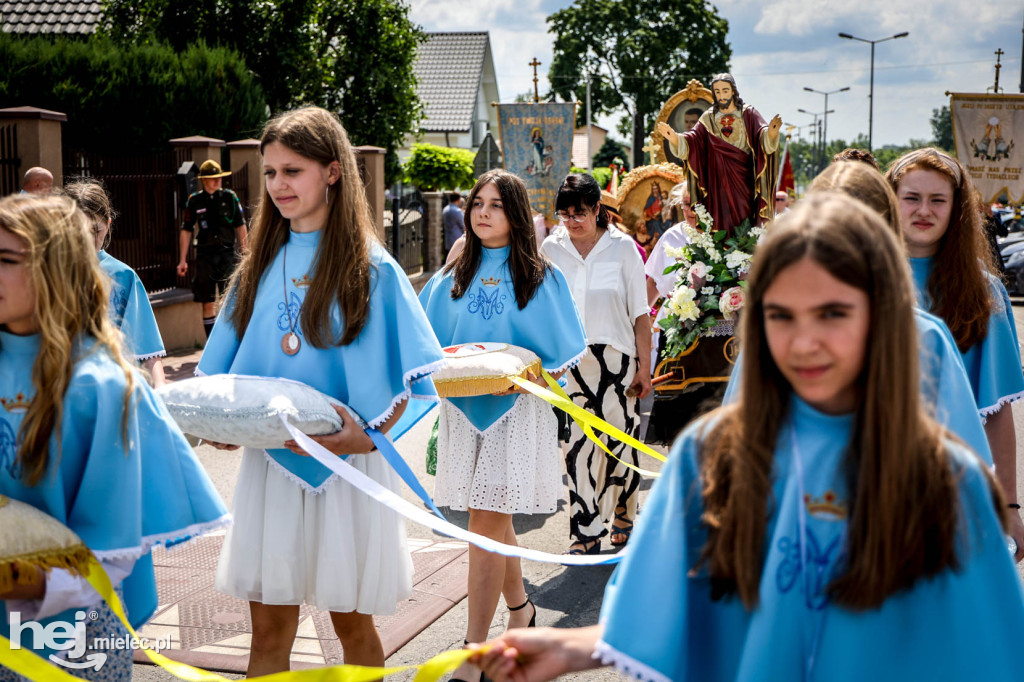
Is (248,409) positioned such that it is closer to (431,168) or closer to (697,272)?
(697,272)

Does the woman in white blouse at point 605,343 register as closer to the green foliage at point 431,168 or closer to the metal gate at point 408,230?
the metal gate at point 408,230

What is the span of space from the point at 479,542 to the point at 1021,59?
31.8 meters

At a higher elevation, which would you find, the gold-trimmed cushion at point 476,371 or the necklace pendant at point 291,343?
the necklace pendant at point 291,343

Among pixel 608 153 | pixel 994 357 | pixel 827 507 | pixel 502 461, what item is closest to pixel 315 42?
pixel 502 461

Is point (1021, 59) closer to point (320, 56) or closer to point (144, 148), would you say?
point (320, 56)

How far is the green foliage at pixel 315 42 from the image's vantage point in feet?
65.2

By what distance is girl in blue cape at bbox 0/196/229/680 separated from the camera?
2.46m

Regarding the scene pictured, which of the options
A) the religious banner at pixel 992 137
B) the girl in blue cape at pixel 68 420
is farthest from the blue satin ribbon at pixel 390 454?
the religious banner at pixel 992 137

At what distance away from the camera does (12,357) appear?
2539 mm

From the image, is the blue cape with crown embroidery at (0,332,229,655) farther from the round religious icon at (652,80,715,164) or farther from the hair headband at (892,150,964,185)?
the round religious icon at (652,80,715,164)

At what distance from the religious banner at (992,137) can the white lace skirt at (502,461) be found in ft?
46.9

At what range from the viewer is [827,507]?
6.06 feet

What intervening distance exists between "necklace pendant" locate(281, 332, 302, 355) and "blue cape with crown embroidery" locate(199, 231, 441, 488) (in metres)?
0.01

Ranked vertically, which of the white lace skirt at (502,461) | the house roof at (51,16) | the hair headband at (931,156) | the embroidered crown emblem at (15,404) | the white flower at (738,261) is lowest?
the white lace skirt at (502,461)
